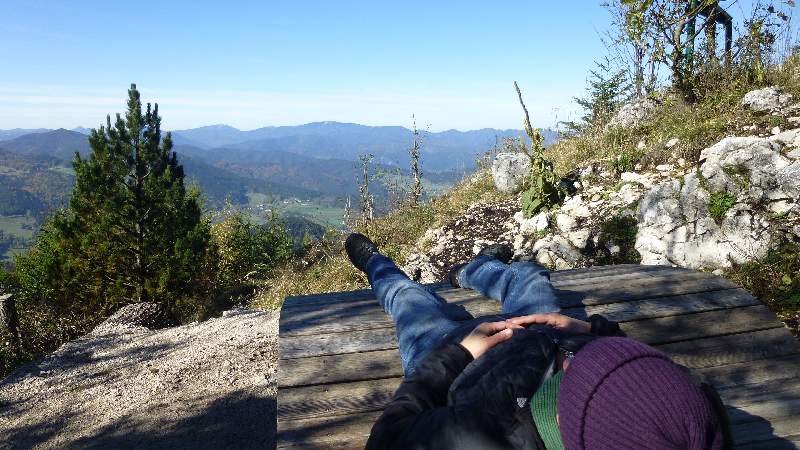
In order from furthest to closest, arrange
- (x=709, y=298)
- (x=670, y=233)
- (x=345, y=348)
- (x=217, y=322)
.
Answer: (x=217, y=322)
(x=670, y=233)
(x=709, y=298)
(x=345, y=348)

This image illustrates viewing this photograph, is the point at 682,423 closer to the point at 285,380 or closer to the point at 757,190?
the point at 285,380

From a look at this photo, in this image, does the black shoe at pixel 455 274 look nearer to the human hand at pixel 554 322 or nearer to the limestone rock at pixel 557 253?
the human hand at pixel 554 322

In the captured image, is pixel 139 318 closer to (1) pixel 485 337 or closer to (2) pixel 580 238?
(2) pixel 580 238

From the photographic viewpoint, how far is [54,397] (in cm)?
516

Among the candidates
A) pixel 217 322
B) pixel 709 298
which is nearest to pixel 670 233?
pixel 709 298

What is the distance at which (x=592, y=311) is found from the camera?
9.14 ft

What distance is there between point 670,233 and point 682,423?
4.32m

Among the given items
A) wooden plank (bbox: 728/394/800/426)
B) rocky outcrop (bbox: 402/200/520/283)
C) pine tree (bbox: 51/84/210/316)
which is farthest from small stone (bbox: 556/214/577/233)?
pine tree (bbox: 51/84/210/316)

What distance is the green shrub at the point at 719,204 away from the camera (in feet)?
14.9

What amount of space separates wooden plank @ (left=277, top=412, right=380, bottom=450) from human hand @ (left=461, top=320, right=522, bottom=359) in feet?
1.68

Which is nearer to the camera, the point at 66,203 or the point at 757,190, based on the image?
the point at 757,190

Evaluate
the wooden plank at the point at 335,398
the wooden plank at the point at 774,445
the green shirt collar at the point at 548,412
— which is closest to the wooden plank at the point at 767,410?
the wooden plank at the point at 774,445

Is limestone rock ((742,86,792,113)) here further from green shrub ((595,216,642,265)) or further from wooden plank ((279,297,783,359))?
wooden plank ((279,297,783,359))

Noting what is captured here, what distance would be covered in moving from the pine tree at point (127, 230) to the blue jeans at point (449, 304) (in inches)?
521
